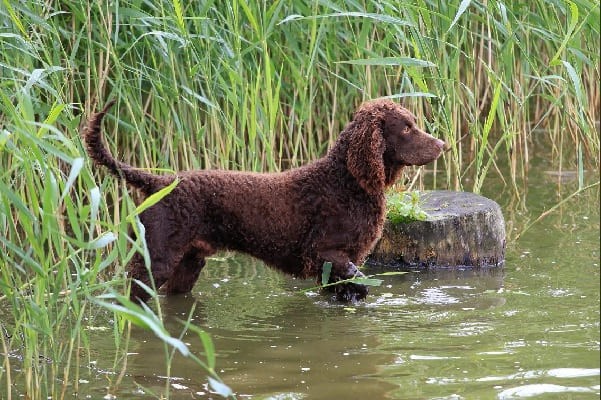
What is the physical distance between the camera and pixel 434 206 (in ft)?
21.7

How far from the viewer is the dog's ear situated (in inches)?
218

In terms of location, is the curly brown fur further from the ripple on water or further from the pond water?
the ripple on water

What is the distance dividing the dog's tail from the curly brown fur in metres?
0.12

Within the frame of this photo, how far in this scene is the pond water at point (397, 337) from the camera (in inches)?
165

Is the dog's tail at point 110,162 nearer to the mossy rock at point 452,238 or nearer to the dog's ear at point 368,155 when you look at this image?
the dog's ear at point 368,155

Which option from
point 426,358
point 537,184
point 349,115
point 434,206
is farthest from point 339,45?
point 426,358

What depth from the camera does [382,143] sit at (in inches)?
221

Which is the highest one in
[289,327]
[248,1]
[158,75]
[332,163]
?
[248,1]

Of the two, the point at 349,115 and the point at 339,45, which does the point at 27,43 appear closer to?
the point at 339,45

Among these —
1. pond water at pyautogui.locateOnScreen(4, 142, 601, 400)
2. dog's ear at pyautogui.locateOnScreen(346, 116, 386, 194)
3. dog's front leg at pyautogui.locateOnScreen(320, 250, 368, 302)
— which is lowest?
pond water at pyautogui.locateOnScreen(4, 142, 601, 400)

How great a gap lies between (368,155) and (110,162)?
1409mm

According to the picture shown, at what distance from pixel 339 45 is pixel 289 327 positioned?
2.71 m

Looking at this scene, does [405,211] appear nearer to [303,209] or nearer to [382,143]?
[382,143]

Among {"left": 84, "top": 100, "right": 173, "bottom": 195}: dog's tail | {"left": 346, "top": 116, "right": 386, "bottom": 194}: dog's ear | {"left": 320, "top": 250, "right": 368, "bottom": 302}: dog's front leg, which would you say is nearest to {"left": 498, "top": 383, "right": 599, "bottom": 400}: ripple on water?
{"left": 320, "top": 250, "right": 368, "bottom": 302}: dog's front leg
